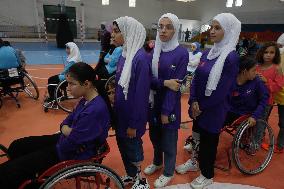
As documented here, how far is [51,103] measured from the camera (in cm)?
358

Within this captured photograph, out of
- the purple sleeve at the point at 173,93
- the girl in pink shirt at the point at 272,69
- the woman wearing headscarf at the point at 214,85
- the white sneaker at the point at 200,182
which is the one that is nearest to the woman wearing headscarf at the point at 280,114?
the girl in pink shirt at the point at 272,69

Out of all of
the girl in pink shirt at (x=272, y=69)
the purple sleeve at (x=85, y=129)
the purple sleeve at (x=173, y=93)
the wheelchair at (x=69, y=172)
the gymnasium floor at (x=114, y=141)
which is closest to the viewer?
the wheelchair at (x=69, y=172)

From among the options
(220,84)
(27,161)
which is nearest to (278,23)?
(220,84)

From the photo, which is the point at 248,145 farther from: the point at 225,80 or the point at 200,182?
the point at 225,80

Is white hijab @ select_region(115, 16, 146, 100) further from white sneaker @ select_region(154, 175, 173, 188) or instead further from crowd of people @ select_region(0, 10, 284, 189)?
white sneaker @ select_region(154, 175, 173, 188)

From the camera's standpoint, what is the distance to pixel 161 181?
6.39 ft

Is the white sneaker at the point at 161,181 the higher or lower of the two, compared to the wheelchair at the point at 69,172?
lower

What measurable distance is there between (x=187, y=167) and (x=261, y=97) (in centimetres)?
91

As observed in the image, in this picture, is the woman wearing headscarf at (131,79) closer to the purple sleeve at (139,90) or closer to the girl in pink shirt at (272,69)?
the purple sleeve at (139,90)

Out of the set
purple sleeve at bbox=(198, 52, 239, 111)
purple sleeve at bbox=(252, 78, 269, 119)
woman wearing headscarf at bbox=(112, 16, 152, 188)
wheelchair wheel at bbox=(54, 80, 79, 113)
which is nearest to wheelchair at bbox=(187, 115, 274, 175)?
purple sleeve at bbox=(252, 78, 269, 119)

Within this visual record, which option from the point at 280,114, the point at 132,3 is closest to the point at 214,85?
the point at 280,114

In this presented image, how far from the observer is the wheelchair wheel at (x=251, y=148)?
2004mm

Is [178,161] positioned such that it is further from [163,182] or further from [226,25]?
[226,25]

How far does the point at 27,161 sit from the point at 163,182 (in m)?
1.07
